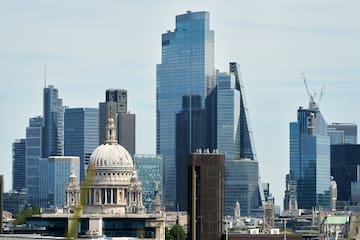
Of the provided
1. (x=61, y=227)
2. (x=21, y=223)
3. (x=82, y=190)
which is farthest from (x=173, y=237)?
(x=82, y=190)

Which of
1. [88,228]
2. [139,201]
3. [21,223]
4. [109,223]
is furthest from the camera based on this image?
[139,201]

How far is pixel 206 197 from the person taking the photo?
8850cm

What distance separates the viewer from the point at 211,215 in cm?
8912

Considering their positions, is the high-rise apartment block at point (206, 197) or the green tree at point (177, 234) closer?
the high-rise apartment block at point (206, 197)

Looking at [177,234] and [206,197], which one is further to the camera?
[177,234]

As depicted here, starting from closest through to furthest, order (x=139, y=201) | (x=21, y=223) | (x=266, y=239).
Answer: (x=266, y=239), (x=21, y=223), (x=139, y=201)

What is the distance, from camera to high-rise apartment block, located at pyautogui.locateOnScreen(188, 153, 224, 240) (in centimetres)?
8856

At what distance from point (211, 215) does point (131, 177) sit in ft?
360

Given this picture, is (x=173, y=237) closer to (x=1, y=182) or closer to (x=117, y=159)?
(x=117, y=159)

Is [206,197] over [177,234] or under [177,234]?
under

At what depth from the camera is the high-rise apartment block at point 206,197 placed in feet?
291

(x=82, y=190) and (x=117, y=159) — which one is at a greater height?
(x=117, y=159)

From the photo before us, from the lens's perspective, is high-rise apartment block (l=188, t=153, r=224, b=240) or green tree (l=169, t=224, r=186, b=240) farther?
green tree (l=169, t=224, r=186, b=240)

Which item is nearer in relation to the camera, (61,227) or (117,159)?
(61,227)
